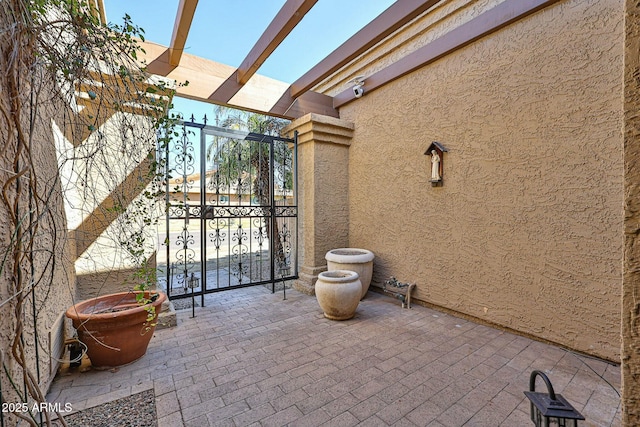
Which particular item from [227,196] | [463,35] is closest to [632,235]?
[463,35]

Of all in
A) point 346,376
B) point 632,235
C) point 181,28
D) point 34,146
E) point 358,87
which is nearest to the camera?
point 632,235

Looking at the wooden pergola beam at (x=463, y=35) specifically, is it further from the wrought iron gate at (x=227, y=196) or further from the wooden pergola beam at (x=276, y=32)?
the wrought iron gate at (x=227, y=196)

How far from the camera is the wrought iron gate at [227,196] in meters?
4.29

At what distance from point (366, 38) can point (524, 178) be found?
3028 millimetres

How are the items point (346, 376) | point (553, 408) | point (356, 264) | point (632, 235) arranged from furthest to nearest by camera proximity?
1. point (356, 264)
2. point (346, 376)
3. point (553, 408)
4. point (632, 235)

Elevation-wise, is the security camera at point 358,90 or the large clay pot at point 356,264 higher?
the security camera at point 358,90

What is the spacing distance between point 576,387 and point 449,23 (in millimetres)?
4981

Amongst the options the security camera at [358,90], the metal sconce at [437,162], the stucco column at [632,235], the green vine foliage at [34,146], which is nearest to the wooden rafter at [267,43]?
the green vine foliage at [34,146]

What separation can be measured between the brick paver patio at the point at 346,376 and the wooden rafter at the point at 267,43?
3.96 m

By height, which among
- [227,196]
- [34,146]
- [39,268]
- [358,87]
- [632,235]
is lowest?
[39,268]

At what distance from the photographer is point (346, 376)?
2553mm

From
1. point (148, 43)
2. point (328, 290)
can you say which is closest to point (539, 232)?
point (328, 290)

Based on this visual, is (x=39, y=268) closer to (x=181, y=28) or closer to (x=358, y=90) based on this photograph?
(x=181, y=28)

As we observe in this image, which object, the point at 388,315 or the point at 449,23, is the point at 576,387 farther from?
the point at 449,23
